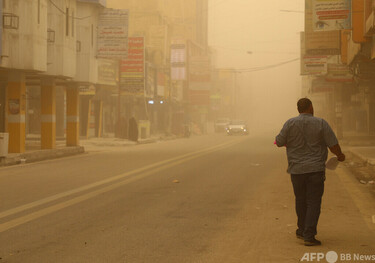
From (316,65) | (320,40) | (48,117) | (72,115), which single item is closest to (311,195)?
(48,117)

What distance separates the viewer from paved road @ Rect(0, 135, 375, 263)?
6.75m

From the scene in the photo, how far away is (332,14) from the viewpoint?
850 inches

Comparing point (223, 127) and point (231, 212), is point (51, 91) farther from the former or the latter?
point (223, 127)

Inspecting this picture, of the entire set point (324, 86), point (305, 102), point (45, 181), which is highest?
point (324, 86)

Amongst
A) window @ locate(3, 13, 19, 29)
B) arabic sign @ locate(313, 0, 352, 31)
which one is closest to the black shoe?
arabic sign @ locate(313, 0, 352, 31)

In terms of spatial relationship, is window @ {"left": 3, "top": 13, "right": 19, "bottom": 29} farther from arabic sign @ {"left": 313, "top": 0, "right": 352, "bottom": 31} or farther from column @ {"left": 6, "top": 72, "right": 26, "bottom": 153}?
arabic sign @ {"left": 313, "top": 0, "right": 352, "bottom": 31}

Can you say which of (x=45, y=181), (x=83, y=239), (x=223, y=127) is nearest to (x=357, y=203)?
(x=83, y=239)

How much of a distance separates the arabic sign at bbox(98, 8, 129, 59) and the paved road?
1785 centimetres

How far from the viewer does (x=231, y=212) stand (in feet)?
32.4

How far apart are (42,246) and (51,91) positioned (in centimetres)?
2290

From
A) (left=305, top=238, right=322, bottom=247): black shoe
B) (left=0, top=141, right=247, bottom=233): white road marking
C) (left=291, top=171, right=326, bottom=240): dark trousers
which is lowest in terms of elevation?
(left=0, top=141, right=247, bottom=233): white road marking

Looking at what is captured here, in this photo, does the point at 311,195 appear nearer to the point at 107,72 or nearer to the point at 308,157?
the point at 308,157

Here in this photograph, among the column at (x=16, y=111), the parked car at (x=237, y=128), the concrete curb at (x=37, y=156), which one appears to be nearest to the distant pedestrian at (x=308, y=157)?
the concrete curb at (x=37, y=156)

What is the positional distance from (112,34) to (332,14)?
50.7 feet
